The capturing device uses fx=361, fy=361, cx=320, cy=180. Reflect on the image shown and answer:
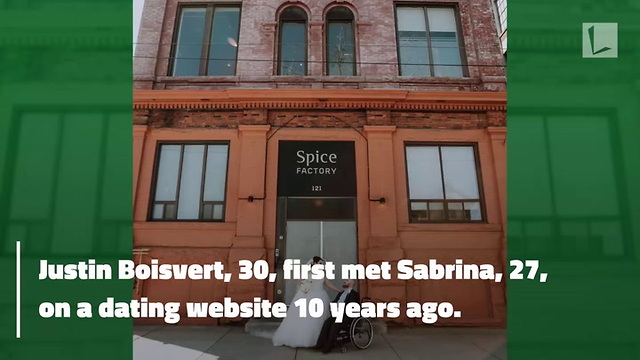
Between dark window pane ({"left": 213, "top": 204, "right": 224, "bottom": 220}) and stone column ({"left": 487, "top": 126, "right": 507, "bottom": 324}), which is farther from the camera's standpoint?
dark window pane ({"left": 213, "top": 204, "right": 224, "bottom": 220})

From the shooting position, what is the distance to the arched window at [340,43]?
9.88 metres

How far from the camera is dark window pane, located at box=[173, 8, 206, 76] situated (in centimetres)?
993

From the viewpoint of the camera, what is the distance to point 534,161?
865 centimetres

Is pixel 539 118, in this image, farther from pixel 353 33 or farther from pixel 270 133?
pixel 270 133

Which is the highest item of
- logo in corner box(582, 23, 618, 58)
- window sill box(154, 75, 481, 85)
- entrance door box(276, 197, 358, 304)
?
window sill box(154, 75, 481, 85)

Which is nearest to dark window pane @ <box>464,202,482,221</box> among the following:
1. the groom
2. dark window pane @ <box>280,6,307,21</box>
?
the groom

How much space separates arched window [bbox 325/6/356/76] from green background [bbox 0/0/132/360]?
16.3 ft

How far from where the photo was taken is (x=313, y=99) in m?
9.12

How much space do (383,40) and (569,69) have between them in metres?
4.62

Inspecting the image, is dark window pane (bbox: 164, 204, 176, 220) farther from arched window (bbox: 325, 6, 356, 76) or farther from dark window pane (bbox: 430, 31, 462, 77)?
dark window pane (bbox: 430, 31, 462, 77)

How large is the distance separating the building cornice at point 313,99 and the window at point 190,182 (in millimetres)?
1106

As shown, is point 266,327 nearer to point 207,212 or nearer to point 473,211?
point 207,212

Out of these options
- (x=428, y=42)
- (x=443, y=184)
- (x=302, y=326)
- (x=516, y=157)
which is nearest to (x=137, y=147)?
(x=302, y=326)

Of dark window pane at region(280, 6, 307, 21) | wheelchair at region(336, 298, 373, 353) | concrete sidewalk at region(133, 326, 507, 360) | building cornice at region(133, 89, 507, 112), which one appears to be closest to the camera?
concrete sidewalk at region(133, 326, 507, 360)
